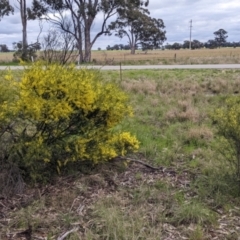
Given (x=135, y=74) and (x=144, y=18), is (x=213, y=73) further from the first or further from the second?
(x=144, y=18)

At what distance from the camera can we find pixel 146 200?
4.78 meters

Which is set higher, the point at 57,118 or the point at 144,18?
the point at 144,18

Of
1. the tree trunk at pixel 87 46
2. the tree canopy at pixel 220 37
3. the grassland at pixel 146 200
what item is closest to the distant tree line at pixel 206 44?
the tree canopy at pixel 220 37

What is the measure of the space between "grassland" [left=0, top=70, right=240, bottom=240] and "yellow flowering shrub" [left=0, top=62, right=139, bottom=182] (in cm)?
35

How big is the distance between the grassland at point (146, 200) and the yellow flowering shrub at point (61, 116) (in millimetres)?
348

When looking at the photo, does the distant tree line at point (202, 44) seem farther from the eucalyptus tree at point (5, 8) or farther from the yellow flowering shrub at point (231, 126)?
the yellow flowering shrub at point (231, 126)

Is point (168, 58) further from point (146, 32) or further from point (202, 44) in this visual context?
point (202, 44)

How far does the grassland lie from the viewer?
407 cm

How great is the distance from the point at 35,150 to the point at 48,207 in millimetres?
751

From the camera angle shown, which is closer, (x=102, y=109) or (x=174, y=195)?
(x=174, y=195)

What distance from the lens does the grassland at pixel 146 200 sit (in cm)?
407

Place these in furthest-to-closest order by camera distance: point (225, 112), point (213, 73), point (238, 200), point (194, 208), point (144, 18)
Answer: point (144, 18)
point (213, 73)
point (225, 112)
point (238, 200)
point (194, 208)

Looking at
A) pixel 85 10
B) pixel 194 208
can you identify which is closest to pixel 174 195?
pixel 194 208

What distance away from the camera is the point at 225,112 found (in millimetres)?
5188
